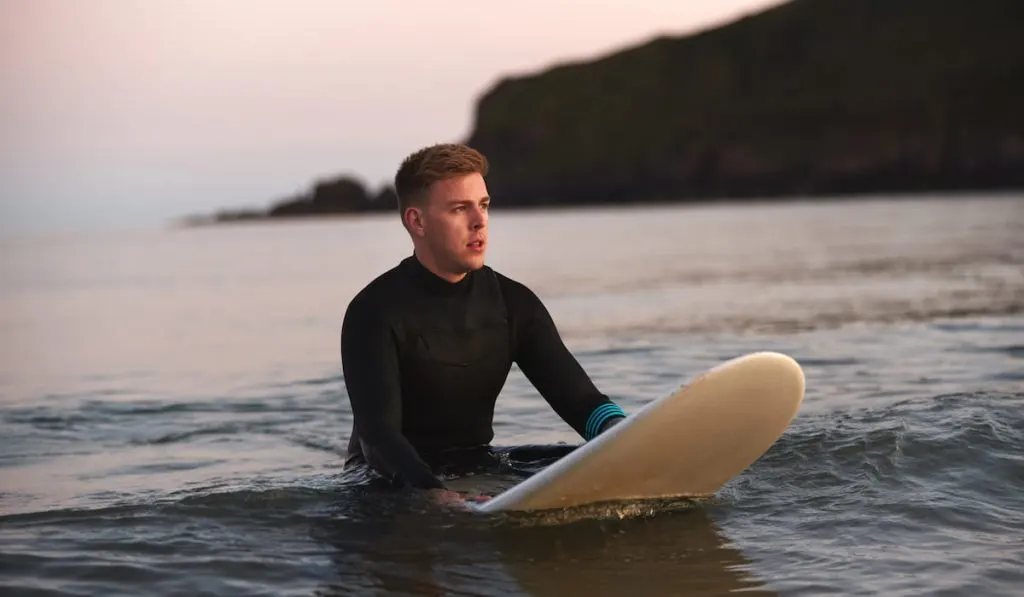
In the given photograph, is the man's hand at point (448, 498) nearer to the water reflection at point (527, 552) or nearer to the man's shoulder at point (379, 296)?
the water reflection at point (527, 552)

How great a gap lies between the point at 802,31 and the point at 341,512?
144639mm

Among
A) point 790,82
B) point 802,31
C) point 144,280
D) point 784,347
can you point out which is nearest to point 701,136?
point 790,82

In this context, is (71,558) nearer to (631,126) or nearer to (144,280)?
(144,280)

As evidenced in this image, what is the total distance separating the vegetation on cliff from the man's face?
9214cm

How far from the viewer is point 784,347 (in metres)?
13.1

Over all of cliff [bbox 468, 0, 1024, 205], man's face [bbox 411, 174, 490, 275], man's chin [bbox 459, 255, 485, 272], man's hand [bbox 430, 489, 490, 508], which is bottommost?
man's hand [bbox 430, 489, 490, 508]

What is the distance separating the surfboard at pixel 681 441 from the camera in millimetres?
5387

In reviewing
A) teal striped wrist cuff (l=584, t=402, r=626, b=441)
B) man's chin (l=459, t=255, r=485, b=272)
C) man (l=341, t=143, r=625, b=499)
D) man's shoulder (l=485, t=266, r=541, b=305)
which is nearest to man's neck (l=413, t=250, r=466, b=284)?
man (l=341, t=143, r=625, b=499)

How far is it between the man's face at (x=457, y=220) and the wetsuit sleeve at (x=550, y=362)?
42cm

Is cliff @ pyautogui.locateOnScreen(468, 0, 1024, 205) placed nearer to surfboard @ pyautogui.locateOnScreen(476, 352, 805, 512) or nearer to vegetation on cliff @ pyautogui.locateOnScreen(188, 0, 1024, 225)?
vegetation on cliff @ pyautogui.locateOnScreen(188, 0, 1024, 225)

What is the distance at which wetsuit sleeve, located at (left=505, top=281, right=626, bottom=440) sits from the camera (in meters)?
6.32

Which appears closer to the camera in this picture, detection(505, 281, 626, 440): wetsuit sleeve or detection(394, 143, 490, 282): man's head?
detection(394, 143, 490, 282): man's head

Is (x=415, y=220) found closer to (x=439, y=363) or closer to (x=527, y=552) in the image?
(x=439, y=363)

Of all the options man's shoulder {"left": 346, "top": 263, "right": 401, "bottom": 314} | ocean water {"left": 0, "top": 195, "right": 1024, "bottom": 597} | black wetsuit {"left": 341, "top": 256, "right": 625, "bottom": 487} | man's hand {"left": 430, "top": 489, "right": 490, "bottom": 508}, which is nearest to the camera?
ocean water {"left": 0, "top": 195, "right": 1024, "bottom": 597}
